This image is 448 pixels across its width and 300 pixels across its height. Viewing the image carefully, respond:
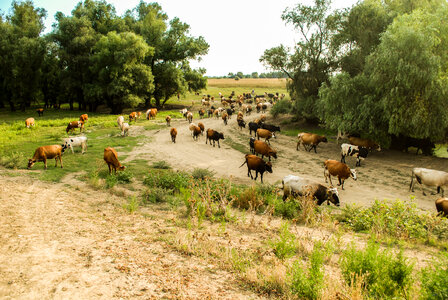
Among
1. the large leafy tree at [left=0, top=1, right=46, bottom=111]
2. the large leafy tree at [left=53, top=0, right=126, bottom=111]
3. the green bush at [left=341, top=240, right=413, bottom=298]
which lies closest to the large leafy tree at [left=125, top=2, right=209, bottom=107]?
the large leafy tree at [left=53, top=0, right=126, bottom=111]

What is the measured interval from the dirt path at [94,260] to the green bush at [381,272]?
6.34ft

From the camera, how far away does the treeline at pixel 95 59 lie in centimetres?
4306

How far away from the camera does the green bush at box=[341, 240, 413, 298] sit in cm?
472

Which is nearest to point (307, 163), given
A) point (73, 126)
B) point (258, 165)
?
point (258, 165)

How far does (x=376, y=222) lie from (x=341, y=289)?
4.61 metres

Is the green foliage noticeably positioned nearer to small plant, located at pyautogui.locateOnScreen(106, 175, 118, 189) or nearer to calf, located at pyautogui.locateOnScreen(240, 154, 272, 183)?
calf, located at pyautogui.locateOnScreen(240, 154, 272, 183)

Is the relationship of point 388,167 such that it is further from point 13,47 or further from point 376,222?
point 13,47

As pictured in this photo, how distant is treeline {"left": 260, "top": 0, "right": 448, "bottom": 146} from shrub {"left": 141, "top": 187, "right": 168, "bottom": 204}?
637 inches

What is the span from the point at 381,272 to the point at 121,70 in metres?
44.3

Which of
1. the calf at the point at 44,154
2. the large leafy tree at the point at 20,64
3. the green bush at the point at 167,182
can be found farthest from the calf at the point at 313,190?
the large leafy tree at the point at 20,64

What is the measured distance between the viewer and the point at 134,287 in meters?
4.84

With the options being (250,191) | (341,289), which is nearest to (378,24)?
(250,191)

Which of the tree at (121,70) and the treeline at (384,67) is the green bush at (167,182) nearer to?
the treeline at (384,67)

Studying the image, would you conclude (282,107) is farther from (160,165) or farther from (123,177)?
(123,177)
